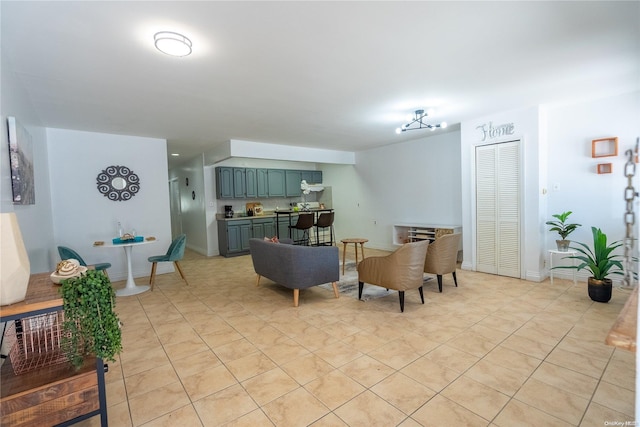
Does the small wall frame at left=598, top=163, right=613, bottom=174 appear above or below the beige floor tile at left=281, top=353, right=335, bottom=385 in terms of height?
above

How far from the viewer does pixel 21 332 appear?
63.2 inches

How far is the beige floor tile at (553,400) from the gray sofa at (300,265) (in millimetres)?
2115

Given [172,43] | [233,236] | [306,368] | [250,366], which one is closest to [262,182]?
[233,236]

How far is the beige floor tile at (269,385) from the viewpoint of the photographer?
1.92m

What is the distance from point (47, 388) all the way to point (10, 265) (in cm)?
58

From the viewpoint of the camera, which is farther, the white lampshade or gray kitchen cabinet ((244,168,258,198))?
gray kitchen cabinet ((244,168,258,198))

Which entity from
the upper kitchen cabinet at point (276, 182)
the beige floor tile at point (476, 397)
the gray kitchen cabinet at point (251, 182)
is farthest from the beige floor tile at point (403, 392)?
the upper kitchen cabinet at point (276, 182)

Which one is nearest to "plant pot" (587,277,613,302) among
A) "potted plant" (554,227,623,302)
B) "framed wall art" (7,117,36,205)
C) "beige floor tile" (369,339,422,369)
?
"potted plant" (554,227,623,302)

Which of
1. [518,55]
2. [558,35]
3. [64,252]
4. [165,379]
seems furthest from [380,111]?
[64,252]

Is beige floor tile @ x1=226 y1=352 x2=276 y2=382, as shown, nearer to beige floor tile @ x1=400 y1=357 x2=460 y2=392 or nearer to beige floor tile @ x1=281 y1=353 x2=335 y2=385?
beige floor tile @ x1=281 y1=353 x2=335 y2=385

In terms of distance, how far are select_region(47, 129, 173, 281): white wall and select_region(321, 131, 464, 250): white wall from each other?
14.3 feet

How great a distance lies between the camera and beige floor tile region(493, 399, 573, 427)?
163 centimetres

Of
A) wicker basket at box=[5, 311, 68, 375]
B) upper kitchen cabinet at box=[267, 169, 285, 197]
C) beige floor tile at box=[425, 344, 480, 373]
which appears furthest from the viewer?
upper kitchen cabinet at box=[267, 169, 285, 197]

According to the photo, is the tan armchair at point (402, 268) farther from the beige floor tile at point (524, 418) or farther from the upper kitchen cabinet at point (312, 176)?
the upper kitchen cabinet at point (312, 176)
